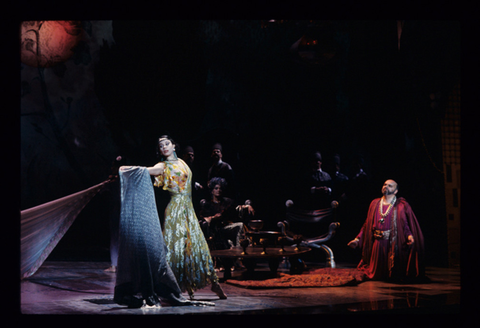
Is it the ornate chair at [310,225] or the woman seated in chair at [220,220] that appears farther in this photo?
the ornate chair at [310,225]

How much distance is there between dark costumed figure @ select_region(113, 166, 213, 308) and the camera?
4.34 metres

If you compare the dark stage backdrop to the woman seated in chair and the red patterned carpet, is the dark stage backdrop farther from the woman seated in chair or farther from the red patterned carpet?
the red patterned carpet

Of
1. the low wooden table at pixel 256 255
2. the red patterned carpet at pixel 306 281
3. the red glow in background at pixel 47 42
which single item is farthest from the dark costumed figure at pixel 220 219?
the red glow in background at pixel 47 42

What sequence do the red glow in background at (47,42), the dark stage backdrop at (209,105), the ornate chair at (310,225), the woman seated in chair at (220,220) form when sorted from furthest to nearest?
the red glow in background at (47,42)
the dark stage backdrop at (209,105)
the ornate chair at (310,225)
the woman seated in chair at (220,220)

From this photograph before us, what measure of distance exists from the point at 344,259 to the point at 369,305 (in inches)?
130

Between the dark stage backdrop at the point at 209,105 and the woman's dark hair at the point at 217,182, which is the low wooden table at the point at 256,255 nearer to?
the woman's dark hair at the point at 217,182


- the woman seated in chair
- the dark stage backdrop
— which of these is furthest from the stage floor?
the dark stage backdrop

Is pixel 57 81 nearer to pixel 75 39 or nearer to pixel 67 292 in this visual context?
pixel 75 39

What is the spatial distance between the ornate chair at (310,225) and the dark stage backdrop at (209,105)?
14.7 inches

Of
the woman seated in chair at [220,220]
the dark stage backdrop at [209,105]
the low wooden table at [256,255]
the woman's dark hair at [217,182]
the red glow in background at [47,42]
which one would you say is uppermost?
the red glow in background at [47,42]

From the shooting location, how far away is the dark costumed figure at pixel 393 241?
20.1ft

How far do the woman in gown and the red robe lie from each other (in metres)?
2.38

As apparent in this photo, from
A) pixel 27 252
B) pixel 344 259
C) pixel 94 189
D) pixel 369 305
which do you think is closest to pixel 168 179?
pixel 94 189

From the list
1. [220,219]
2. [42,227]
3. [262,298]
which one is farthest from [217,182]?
[42,227]
